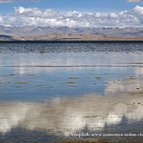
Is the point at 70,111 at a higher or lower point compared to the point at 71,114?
higher

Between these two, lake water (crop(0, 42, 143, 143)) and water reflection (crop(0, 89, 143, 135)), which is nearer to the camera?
lake water (crop(0, 42, 143, 143))

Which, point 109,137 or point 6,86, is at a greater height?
point 6,86

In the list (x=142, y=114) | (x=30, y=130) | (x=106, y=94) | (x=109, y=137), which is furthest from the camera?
(x=106, y=94)

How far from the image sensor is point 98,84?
1451 inches

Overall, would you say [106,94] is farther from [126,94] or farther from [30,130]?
[30,130]

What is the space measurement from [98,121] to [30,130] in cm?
363

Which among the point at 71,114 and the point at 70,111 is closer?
the point at 71,114

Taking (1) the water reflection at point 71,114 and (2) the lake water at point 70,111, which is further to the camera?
(1) the water reflection at point 71,114

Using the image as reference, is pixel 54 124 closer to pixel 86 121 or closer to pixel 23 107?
pixel 86 121

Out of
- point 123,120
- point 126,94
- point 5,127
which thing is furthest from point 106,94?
point 5,127

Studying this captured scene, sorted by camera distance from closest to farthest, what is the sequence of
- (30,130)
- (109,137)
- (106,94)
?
(109,137), (30,130), (106,94)

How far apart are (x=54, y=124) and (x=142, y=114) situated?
199 inches

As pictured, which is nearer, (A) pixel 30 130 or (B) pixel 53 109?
(A) pixel 30 130

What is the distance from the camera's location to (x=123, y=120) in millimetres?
20578
